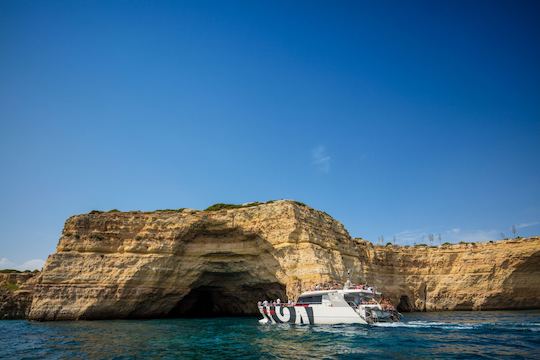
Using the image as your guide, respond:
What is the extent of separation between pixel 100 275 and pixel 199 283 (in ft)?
35.6

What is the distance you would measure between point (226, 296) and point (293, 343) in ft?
103

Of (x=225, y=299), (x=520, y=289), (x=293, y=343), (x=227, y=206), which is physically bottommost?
(x=293, y=343)

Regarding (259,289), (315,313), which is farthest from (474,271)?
(315,313)

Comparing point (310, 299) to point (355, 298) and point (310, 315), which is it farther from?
point (355, 298)

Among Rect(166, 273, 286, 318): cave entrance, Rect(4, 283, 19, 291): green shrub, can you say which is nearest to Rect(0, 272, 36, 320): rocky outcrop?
Rect(4, 283, 19, 291): green shrub

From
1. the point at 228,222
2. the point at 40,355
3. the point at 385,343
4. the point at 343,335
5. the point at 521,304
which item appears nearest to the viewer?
the point at 40,355

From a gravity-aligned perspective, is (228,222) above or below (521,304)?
above

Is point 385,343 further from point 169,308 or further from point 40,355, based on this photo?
point 169,308

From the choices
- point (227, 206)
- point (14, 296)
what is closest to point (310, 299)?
point (227, 206)

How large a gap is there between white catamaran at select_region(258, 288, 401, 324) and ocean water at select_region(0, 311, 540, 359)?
95 centimetres

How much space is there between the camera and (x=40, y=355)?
1745 centimetres

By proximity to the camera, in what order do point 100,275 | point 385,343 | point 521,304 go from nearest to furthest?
point 385,343 → point 100,275 → point 521,304

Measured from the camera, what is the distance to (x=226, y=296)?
49656 millimetres

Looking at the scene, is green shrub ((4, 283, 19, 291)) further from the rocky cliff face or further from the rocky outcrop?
the rocky cliff face
